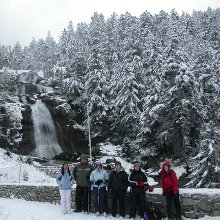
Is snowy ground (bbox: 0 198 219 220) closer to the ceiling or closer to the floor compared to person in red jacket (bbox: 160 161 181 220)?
closer to the floor

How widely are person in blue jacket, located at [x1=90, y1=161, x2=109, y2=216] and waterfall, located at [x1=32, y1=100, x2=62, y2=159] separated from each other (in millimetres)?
27264

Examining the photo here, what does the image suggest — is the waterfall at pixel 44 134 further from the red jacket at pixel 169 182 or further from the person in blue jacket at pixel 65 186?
the red jacket at pixel 169 182

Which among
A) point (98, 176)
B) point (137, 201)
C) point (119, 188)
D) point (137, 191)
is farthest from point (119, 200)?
point (98, 176)

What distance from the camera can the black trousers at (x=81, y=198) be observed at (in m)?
12.0

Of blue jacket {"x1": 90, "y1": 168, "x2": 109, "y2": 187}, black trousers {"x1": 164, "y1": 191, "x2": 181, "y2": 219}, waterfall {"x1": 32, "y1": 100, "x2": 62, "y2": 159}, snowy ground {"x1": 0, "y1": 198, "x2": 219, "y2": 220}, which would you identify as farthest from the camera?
waterfall {"x1": 32, "y1": 100, "x2": 62, "y2": 159}

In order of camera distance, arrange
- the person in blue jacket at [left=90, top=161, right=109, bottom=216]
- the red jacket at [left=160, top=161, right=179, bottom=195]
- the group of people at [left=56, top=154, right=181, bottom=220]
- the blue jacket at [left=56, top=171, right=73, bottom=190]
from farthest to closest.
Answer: the blue jacket at [left=56, top=171, right=73, bottom=190] → the person in blue jacket at [left=90, top=161, right=109, bottom=216] → the group of people at [left=56, top=154, right=181, bottom=220] → the red jacket at [left=160, top=161, right=179, bottom=195]

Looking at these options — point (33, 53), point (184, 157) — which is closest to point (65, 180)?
point (184, 157)

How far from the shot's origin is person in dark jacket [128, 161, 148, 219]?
10359 millimetres

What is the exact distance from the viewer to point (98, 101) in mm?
39969

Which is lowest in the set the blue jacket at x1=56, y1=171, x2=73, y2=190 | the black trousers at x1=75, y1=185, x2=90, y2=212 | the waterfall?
the black trousers at x1=75, y1=185, x2=90, y2=212

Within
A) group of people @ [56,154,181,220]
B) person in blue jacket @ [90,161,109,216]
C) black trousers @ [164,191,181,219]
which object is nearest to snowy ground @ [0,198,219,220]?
person in blue jacket @ [90,161,109,216]

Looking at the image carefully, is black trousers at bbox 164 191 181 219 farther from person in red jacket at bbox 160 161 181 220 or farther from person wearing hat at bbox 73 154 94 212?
person wearing hat at bbox 73 154 94 212

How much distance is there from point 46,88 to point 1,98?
12.8m

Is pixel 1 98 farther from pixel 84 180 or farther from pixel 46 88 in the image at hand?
pixel 84 180
